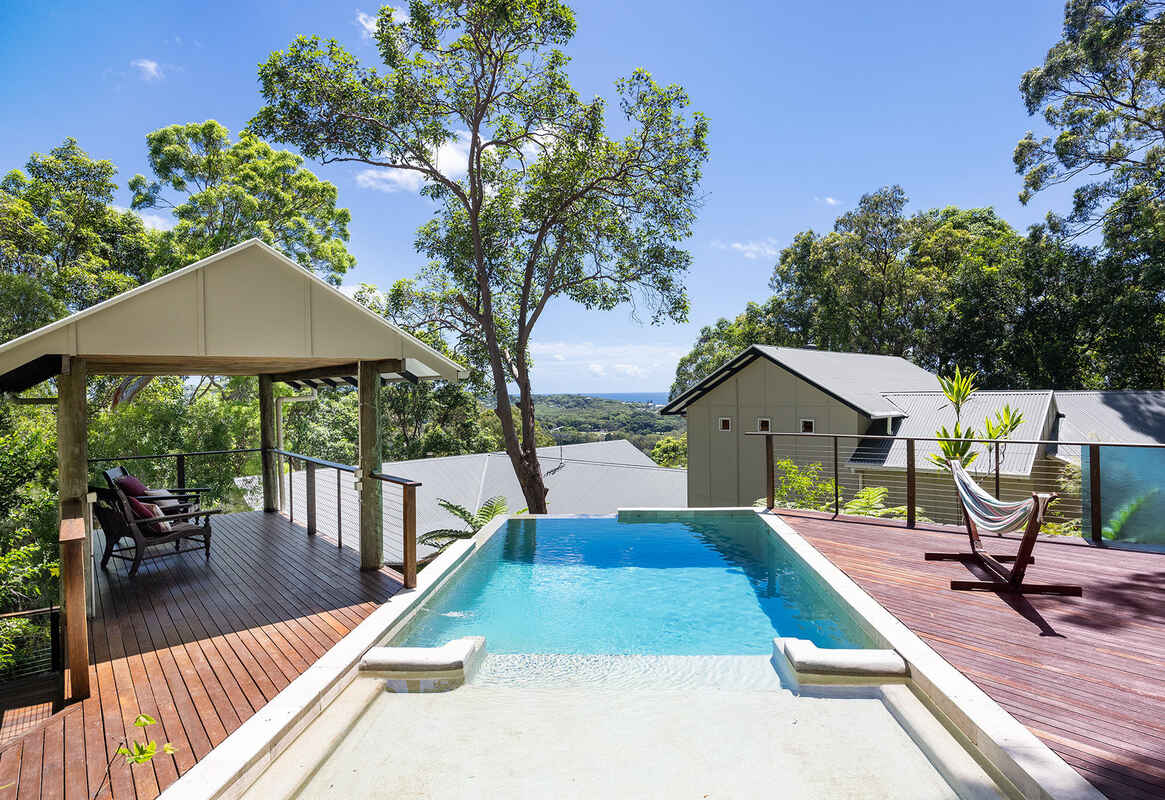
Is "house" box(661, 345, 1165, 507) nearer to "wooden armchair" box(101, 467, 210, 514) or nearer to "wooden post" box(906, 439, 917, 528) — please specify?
"wooden post" box(906, 439, 917, 528)

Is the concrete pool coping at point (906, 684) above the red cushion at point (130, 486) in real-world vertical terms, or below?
below

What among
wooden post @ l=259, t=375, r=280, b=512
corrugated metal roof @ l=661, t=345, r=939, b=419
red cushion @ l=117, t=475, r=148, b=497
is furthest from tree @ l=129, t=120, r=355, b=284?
corrugated metal roof @ l=661, t=345, r=939, b=419

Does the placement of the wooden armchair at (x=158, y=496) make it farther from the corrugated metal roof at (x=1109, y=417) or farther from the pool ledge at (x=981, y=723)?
the corrugated metal roof at (x=1109, y=417)

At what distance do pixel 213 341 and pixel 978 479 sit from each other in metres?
15.8

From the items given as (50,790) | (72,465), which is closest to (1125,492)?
(50,790)

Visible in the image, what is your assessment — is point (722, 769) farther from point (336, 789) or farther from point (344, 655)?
point (344, 655)

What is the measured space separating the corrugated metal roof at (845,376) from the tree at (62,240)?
54.8ft

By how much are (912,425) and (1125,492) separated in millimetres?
11026

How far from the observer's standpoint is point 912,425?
16.9 m

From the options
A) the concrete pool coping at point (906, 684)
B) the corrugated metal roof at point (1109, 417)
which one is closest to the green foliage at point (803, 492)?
the concrete pool coping at point (906, 684)

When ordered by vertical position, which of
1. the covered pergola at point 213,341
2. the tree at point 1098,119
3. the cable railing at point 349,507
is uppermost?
the tree at point 1098,119

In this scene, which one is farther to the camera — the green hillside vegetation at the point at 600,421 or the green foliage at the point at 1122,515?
the green hillside vegetation at the point at 600,421

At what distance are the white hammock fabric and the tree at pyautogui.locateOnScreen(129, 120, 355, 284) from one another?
18.5 meters

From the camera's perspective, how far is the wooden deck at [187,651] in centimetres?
309
